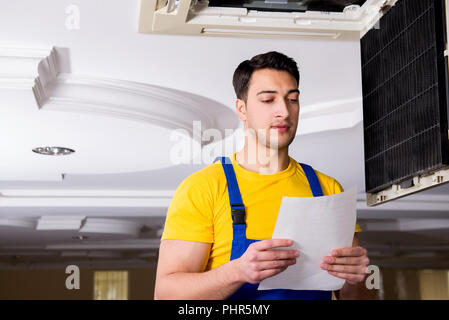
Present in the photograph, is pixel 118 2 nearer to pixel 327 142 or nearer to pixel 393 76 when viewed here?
pixel 393 76

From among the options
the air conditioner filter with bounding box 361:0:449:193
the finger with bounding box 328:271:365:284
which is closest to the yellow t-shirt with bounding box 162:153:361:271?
the finger with bounding box 328:271:365:284

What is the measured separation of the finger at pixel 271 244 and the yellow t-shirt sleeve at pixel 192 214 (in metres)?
0.21

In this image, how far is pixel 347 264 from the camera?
1354mm

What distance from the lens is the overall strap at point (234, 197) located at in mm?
1428

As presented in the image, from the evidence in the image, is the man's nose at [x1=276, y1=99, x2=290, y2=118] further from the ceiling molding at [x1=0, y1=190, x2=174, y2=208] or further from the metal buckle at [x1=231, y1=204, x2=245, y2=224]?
the ceiling molding at [x1=0, y1=190, x2=174, y2=208]

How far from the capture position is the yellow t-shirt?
1436mm

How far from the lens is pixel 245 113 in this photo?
5.29 ft

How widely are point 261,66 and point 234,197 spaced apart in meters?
0.41

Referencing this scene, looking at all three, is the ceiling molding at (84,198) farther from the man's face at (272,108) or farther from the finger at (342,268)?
the finger at (342,268)

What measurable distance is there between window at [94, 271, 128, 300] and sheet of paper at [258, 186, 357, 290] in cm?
1498

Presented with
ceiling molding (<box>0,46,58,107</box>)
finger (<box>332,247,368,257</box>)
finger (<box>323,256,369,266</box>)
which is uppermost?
ceiling molding (<box>0,46,58,107</box>)

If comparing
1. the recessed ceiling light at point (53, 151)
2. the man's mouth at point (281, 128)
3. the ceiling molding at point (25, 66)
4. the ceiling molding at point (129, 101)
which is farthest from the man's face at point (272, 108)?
the recessed ceiling light at point (53, 151)

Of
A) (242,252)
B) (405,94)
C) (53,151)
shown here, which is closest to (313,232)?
(242,252)

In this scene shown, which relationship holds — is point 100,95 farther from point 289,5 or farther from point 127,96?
point 289,5
